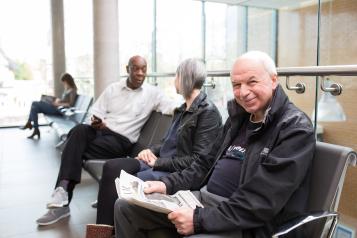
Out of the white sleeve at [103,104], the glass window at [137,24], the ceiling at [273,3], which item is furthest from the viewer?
the ceiling at [273,3]

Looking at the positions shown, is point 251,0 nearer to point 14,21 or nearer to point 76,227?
point 14,21

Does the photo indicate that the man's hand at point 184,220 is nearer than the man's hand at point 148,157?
Yes

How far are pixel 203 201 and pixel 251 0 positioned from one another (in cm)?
712

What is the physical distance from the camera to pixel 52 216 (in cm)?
276

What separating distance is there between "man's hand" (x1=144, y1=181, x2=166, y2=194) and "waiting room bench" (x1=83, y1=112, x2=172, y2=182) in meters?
0.93

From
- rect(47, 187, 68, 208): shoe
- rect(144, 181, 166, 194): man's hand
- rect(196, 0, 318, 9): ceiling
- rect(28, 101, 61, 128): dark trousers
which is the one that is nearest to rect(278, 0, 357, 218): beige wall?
rect(196, 0, 318, 9): ceiling

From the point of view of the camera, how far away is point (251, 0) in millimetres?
Result: 7961

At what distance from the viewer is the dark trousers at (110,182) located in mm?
2195

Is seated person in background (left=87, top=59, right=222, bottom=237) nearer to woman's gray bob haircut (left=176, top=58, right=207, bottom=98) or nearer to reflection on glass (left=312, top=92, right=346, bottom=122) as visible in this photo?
woman's gray bob haircut (left=176, top=58, right=207, bottom=98)

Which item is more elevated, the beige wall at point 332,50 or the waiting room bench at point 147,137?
the beige wall at point 332,50

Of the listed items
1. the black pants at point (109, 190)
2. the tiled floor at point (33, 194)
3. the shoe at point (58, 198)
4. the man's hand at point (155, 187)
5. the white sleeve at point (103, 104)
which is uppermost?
the white sleeve at point (103, 104)

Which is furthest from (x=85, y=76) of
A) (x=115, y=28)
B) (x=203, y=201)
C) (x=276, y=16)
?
(x=203, y=201)

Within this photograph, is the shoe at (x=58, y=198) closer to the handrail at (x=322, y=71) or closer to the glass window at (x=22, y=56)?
the handrail at (x=322, y=71)

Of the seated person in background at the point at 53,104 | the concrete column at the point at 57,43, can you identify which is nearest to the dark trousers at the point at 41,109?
the seated person in background at the point at 53,104
